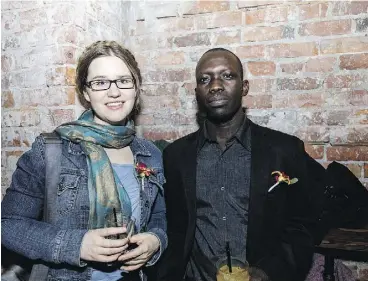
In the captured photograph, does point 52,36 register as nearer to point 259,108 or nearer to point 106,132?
point 106,132

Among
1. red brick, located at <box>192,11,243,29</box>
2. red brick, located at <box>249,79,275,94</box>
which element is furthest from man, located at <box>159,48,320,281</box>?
red brick, located at <box>192,11,243,29</box>

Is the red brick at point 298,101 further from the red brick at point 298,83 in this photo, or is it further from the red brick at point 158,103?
the red brick at point 158,103

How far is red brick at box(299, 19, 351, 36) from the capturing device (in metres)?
1.89

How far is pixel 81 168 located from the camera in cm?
139

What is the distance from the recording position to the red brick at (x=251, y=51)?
80.0 inches

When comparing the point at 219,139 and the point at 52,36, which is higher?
the point at 52,36

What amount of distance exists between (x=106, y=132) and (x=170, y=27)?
3.41 feet

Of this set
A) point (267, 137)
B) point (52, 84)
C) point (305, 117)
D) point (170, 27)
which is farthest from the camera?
point (170, 27)

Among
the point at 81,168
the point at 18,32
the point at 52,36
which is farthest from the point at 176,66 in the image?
the point at 81,168

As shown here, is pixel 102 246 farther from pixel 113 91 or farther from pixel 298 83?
pixel 298 83

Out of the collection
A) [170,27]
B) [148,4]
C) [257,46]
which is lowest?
[257,46]

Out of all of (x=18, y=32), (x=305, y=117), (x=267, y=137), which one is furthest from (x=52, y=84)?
(x=305, y=117)

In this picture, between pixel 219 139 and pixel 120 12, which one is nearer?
pixel 219 139

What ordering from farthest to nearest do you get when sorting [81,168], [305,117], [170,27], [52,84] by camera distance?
[170,27]
[305,117]
[52,84]
[81,168]
